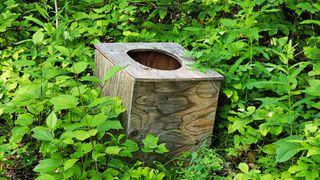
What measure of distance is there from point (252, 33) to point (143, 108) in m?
0.94

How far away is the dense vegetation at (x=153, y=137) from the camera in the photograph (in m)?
2.37

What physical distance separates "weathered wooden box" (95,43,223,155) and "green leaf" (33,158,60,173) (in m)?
0.52

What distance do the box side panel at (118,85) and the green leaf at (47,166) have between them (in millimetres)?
531

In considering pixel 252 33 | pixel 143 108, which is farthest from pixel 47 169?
A: pixel 252 33

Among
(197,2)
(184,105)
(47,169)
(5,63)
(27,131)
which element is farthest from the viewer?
(197,2)

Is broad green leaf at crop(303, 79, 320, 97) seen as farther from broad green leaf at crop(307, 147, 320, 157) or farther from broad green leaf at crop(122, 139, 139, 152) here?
broad green leaf at crop(122, 139, 139, 152)

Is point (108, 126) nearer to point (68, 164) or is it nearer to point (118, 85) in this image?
point (68, 164)

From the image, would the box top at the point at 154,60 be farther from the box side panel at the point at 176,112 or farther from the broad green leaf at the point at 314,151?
the broad green leaf at the point at 314,151

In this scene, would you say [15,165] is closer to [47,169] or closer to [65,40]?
[47,169]

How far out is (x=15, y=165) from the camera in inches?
111

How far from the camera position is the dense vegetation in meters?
2.37

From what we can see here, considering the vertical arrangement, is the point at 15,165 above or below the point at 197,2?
below

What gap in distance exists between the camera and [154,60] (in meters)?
3.30

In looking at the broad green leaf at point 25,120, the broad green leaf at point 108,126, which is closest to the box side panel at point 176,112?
the broad green leaf at point 108,126
